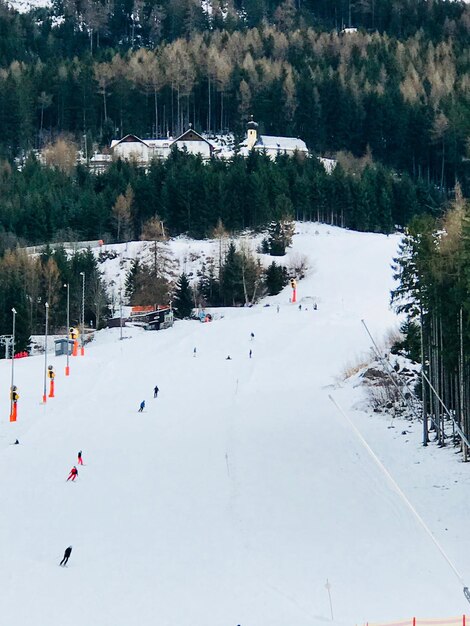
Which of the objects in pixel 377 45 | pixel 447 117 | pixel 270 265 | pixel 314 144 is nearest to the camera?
pixel 270 265

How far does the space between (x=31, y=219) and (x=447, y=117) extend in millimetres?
46592

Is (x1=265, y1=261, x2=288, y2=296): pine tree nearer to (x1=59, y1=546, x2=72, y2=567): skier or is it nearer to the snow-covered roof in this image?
the snow-covered roof

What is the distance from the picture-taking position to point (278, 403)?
155 ft

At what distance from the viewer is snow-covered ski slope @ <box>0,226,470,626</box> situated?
22062 millimetres

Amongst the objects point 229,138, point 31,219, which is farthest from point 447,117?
point 31,219

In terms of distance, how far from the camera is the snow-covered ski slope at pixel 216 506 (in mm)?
22062

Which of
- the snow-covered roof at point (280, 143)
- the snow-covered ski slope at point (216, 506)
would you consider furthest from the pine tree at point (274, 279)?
the snow-covered roof at point (280, 143)

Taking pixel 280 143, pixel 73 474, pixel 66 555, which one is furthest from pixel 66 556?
pixel 280 143

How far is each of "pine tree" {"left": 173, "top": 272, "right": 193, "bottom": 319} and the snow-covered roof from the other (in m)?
38.8

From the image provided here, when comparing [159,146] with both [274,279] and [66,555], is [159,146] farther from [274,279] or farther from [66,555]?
[66,555]

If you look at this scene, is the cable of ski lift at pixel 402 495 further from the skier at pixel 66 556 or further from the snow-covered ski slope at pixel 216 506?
the skier at pixel 66 556

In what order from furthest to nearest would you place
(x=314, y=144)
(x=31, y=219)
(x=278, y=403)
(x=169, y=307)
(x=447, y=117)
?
(x=314, y=144), (x=447, y=117), (x=31, y=219), (x=169, y=307), (x=278, y=403)

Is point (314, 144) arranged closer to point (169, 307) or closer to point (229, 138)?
point (229, 138)

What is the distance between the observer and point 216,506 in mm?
29891
